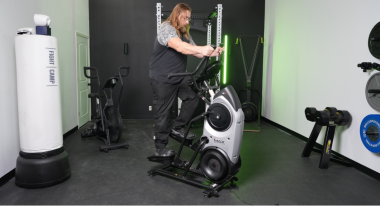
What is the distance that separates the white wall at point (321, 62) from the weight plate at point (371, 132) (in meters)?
0.14

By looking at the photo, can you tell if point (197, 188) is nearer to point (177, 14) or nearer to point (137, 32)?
point (177, 14)

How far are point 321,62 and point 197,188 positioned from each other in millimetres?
2470

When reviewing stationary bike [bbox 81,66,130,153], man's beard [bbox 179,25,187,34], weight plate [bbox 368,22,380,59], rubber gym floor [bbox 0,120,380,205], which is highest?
man's beard [bbox 179,25,187,34]

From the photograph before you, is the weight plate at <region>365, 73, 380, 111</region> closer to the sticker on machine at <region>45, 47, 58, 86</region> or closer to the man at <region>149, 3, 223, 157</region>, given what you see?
the man at <region>149, 3, 223, 157</region>

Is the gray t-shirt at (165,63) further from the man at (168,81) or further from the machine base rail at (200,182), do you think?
the machine base rail at (200,182)

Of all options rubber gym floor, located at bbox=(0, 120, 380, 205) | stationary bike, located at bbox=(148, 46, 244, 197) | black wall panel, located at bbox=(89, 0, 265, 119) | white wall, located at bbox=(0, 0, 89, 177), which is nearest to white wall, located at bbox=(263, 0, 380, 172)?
rubber gym floor, located at bbox=(0, 120, 380, 205)

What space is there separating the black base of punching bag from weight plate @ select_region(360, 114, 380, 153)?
2.90 meters

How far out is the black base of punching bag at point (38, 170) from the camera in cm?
Result: 241

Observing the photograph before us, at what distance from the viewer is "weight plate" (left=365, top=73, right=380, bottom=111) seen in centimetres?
262

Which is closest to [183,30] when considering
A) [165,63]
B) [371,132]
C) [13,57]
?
[165,63]

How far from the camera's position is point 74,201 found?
216cm

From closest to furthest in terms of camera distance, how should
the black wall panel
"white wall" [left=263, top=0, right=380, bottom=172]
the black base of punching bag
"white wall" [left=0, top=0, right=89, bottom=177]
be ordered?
the black base of punching bag
"white wall" [left=0, top=0, right=89, bottom=177]
"white wall" [left=263, top=0, right=380, bottom=172]
the black wall panel

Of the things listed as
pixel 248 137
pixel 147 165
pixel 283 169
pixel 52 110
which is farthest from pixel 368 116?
pixel 52 110

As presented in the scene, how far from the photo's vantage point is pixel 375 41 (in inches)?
104
